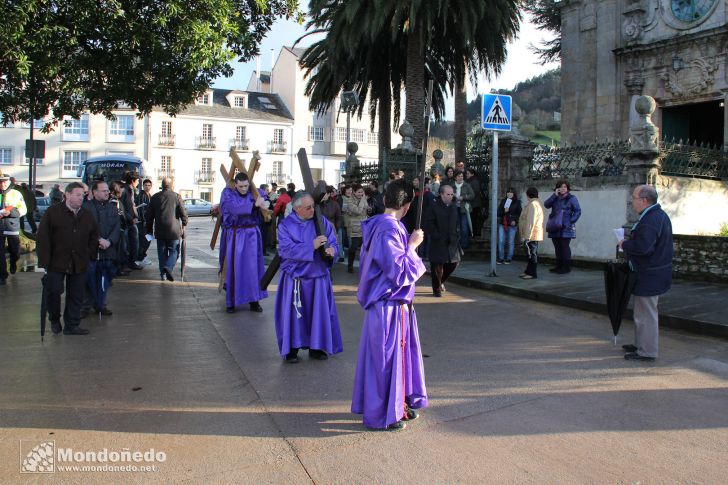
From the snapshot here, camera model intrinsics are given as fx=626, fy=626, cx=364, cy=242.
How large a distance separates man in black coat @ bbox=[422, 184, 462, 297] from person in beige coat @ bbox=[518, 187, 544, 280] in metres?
1.76

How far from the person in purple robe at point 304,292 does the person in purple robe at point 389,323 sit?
1.68 m

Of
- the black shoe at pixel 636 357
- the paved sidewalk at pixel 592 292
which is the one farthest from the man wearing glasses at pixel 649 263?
the paved sidewalk at pixel 592 292

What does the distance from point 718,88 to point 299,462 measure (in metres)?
17.8

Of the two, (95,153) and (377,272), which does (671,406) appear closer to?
(377,272)

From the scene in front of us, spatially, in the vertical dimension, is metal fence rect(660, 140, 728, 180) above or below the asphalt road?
above

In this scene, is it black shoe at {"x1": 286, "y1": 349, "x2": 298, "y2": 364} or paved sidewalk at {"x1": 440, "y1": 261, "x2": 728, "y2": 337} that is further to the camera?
paved sidewalk at {"x1": 440, "y1": 261, "x2": 728, "y2": 337}

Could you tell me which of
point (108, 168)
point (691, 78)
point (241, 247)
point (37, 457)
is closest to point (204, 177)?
point (108, 168)

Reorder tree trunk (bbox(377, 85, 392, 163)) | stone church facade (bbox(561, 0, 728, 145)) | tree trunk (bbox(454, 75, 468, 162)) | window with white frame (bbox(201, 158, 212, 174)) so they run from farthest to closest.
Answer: window with white frame (bbox(201, 158, 212, 174))
tree trunk (bbox(377, 85, 392, 163))
tree trunk (bbox(454, 75, 468, 162))
stone church facade (bbox(561, 0, 728, 145))

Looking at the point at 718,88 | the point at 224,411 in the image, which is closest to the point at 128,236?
the point at 224,411

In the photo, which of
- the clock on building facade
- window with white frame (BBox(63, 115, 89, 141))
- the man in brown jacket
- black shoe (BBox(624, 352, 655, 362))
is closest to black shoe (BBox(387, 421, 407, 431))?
black shoe (BBox(624, 352, 655, 362))

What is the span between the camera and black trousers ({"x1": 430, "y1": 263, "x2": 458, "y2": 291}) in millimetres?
9773

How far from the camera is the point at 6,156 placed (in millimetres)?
50719

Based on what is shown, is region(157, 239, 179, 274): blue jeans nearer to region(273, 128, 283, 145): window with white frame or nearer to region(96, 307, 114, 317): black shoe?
region(96, 307, 114, 317): black shoe

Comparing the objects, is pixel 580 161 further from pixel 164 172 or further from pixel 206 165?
pixel 206 165
